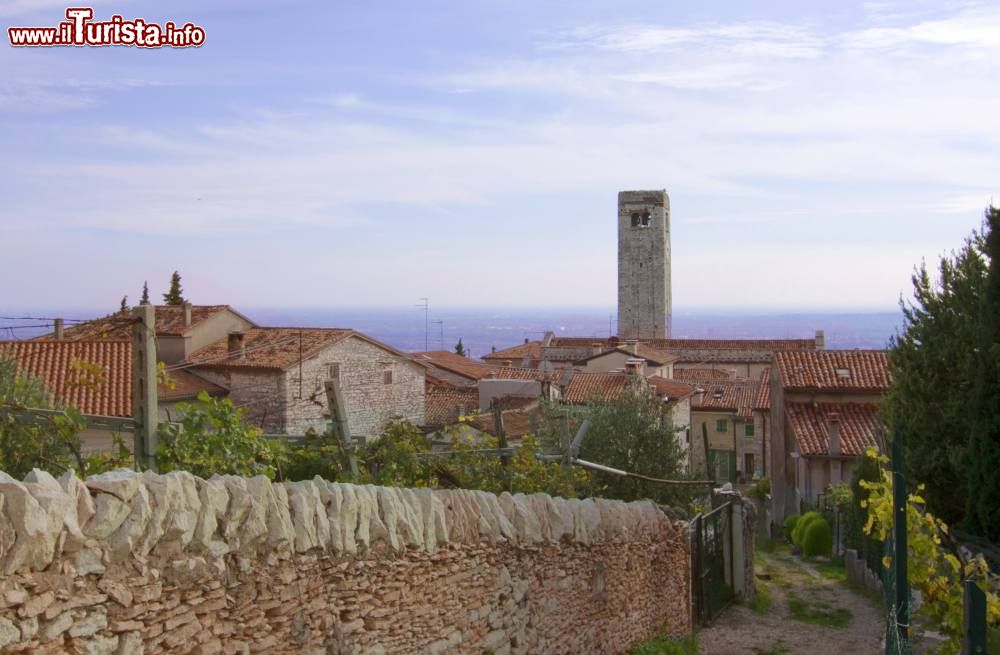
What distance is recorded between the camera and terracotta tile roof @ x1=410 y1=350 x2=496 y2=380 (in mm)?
51938

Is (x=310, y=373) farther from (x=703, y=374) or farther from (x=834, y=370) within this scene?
(x=703, y=374)

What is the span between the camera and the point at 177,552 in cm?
483

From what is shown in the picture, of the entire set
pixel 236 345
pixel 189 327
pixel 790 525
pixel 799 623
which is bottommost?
pixel 790 525

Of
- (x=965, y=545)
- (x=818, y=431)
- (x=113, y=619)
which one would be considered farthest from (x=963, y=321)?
(x=113, y=619)

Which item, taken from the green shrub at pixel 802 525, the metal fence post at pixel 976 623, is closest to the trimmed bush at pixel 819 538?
the green shrub at pixel 802 525

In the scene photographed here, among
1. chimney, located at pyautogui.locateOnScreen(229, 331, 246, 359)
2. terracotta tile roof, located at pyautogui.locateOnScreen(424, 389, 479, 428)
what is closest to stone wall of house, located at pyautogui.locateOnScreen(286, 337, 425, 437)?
terracotta tile roof, located at pyautogui.locateOnScreen(424, 389, 479, 428)

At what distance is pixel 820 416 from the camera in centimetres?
2930

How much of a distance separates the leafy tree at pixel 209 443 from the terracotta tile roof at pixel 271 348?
81.5 ft

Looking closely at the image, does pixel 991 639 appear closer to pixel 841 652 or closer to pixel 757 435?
pixel 841 652

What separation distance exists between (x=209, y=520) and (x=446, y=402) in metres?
34.9

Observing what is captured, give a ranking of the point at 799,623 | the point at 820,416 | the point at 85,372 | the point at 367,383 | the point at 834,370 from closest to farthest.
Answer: the point at 799,623 < the point at 85,372 < the point at 820,416 < the point at 834,370 < the point at 367,383

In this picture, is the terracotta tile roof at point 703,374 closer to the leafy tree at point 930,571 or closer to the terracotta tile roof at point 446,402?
the terracotta tile roof at point 446,402

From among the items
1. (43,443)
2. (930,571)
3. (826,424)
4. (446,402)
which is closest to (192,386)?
(446,402)

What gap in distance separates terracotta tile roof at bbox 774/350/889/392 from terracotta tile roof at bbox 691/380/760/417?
58.3 feet
